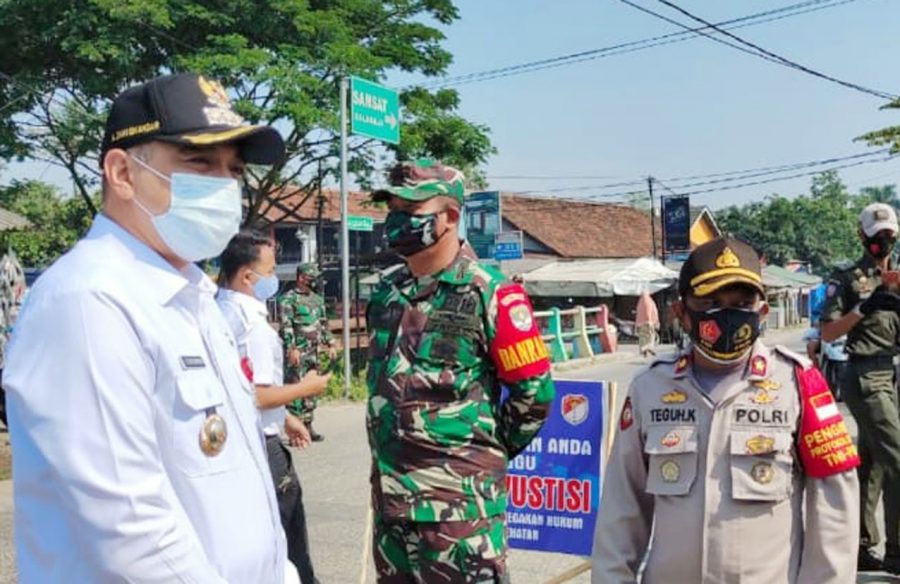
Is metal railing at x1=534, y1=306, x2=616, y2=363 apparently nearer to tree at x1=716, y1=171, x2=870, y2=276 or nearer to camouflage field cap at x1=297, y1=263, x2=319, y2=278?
camouflage field cap at x1=297, y1=263, x2=319, y2=278

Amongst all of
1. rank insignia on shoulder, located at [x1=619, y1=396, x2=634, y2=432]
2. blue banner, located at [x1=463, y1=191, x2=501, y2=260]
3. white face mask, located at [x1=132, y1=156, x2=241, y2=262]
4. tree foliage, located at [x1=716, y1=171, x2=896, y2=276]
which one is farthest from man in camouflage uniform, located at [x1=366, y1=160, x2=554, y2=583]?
tree foliage, located at [x1=716, y1=171, x2=896, y2=276]

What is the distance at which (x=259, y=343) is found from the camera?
4.06 m

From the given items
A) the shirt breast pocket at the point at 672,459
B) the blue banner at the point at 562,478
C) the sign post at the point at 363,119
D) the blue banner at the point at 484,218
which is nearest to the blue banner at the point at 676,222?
the blue banner at the point at 484,218

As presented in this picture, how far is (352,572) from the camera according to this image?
556 cm

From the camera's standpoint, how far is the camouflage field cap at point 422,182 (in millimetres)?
3168

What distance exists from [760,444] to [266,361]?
2.30m

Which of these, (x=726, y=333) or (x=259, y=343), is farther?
(x=259, y=343)

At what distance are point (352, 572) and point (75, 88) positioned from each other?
46.9 ft

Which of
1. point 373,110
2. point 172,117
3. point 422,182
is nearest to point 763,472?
point 422,182

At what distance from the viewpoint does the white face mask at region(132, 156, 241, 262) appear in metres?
1.88

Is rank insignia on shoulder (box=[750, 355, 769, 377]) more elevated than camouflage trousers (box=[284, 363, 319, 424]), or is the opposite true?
rank insignia on shoulder (box=[750, 355, 769, 377])

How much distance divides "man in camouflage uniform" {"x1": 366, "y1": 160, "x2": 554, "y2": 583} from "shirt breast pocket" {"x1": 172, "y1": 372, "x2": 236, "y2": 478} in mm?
1236

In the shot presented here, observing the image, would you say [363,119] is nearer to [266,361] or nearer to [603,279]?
[266,361]

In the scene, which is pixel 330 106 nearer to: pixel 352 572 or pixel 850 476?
pixel 352 572
